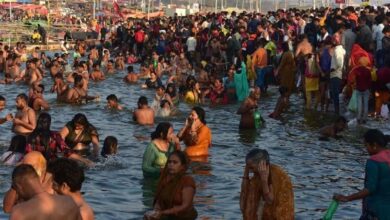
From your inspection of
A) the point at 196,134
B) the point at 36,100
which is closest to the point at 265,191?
the point at 196,134

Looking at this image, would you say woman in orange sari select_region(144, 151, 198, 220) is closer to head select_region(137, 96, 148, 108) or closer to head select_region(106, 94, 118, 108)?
head select_region(137, 96, 148, 108)

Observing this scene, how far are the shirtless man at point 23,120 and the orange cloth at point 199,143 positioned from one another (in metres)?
3.29

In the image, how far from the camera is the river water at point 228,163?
1152cm

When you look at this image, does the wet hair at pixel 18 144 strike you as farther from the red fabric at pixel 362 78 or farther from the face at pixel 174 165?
the red fabric at pixel 362 78

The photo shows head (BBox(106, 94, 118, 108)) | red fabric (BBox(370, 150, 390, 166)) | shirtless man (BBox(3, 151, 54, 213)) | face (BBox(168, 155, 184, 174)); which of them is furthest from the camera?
head (BBox(106, 94, 118, 108))

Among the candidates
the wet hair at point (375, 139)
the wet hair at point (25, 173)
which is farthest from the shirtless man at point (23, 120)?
the wet hair at point (25, 173)

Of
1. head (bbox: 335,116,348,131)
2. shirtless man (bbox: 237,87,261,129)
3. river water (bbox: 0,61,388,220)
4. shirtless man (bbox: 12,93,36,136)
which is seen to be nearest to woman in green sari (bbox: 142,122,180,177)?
river water (bbox: 0,61,388,220)

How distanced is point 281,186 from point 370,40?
13633 millimetres

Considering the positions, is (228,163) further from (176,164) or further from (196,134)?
(176,164)

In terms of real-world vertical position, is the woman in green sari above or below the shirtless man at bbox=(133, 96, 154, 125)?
above

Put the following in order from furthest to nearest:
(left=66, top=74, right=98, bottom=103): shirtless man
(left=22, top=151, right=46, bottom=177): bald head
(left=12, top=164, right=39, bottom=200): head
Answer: (left=66, top=74, right=98, bottom=103): shirtless man, (left=22, top=151, right=46, bottom=177): bald head, (left=12, top=164, right=39, bottom=200): head

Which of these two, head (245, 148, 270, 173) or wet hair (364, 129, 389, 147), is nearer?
head (245, 148, 270, 173)

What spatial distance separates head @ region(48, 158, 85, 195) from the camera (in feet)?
23.1

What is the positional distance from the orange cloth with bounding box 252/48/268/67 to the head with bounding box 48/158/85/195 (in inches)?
697
